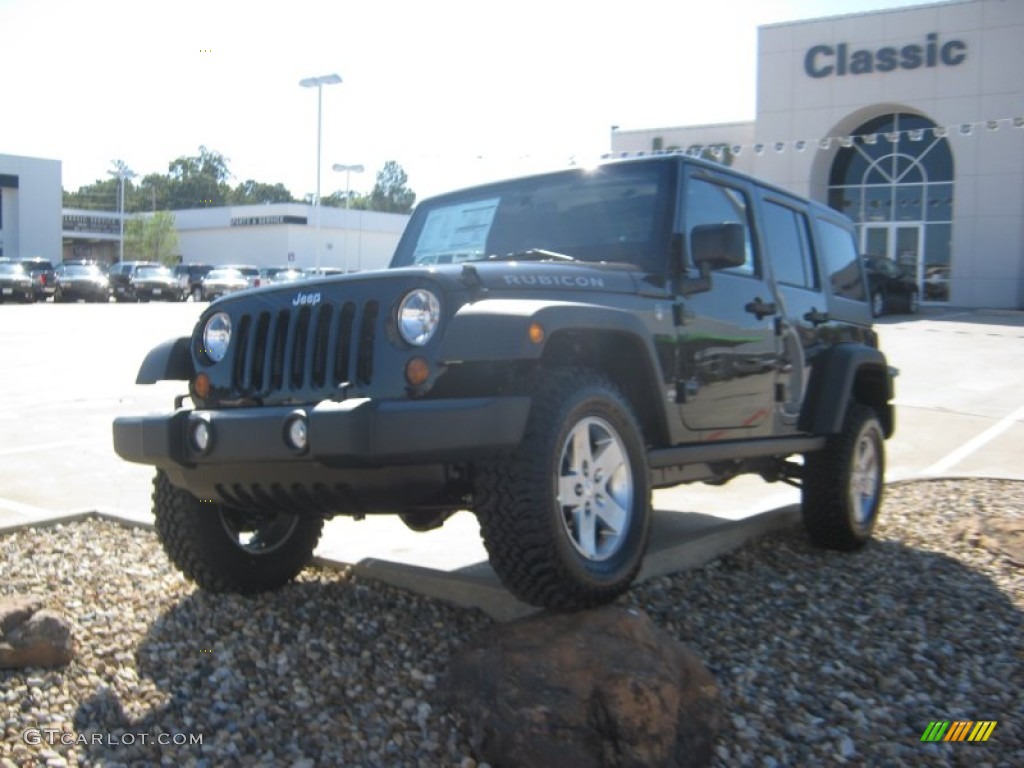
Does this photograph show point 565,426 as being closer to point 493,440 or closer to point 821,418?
point 493,440

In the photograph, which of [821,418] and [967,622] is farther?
[821,418]

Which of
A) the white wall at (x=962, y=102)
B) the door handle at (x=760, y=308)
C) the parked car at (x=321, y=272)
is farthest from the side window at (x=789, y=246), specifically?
the white wall at (x=962, y=102)

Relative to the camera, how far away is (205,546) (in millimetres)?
4266

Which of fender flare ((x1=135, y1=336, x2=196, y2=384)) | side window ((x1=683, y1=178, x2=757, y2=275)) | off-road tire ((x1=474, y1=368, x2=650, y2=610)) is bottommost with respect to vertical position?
off-road tire ((x1=474, y1=368, x2=650, y2=610))

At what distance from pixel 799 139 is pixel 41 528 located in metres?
30.8

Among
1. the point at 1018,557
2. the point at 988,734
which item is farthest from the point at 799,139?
the point at 988,734

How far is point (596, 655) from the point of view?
342cm

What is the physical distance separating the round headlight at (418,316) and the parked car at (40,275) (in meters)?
36.7

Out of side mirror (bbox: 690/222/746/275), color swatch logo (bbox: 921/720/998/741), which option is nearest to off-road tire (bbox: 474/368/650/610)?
side mirror (bbox: 690/222/746/275)

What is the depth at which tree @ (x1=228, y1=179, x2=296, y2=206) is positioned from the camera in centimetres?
13050

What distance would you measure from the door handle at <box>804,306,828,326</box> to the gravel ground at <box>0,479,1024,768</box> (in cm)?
128

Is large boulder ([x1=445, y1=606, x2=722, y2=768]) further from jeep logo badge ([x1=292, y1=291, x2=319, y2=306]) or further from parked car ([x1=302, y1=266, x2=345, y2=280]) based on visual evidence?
parked car ([x1=302, y1=266, x2=345, y2=280])

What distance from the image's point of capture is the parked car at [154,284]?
1599 inches

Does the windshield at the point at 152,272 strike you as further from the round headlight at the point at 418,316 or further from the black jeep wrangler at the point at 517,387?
the round headlight at the point at 418,316
